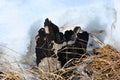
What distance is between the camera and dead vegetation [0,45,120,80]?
2.70m

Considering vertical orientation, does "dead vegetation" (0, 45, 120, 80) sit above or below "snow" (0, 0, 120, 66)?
below

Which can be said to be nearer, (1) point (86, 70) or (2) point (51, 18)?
(1) point (86, 70)

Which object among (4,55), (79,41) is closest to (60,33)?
(79,41)

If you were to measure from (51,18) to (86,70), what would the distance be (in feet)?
2.22

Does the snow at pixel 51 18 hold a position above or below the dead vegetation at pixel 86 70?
above

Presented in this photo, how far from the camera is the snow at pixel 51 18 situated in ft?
10.3

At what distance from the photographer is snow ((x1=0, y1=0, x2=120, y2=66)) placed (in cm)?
313

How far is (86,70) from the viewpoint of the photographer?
283 centimetres

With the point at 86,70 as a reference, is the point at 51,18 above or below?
above

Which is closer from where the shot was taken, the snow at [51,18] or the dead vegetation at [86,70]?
the dead vegetation at [86,70]

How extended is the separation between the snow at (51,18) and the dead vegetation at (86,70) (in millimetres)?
180

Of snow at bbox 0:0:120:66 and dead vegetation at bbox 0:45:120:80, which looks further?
snow at bbox 0:0:120:66

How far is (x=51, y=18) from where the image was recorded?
3324mm

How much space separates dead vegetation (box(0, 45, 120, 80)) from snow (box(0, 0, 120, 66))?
0.18 meters
